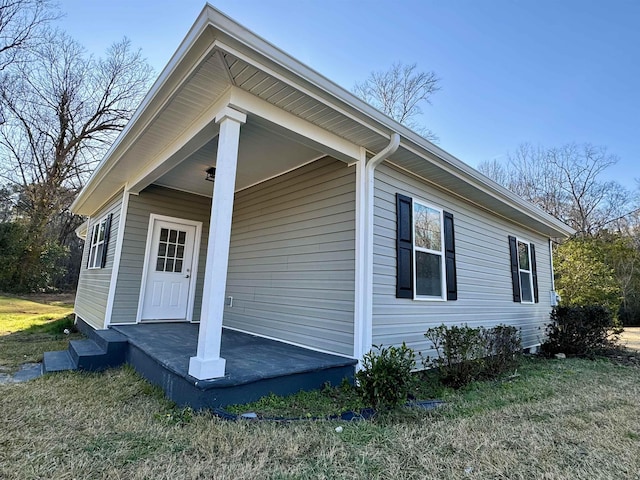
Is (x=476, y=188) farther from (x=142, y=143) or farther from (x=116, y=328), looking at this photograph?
(x=116, y=328)

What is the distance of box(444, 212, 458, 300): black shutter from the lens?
189 inches

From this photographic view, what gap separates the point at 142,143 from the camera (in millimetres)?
3988

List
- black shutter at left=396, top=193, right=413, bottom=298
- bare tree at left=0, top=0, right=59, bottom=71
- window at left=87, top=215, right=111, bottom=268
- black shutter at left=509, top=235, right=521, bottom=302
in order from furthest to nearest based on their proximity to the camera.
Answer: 1. bare tree at left=0, top=0, right=59, bottom=71
2. black shutter at left=509, top=235, right=521, bottom=302
3. window at left=87, top=215, right=111, bottom=268
4. black shutter at left=396, top=193, right=413, bottom=298

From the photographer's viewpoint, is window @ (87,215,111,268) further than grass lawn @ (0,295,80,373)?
Yes

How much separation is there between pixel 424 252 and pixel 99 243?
6241 millimetres

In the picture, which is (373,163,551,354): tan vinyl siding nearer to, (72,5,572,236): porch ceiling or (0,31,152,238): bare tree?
(72,5,572,236): porch ceiling

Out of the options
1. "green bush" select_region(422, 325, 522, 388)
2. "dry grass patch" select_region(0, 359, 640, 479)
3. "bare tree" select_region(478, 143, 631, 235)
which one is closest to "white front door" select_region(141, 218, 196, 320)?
"dry grass patch" select_region(0, 359, 640, 479)

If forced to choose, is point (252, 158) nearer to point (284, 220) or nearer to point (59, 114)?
point (284, 220)

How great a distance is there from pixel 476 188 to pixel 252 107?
3.76 metres

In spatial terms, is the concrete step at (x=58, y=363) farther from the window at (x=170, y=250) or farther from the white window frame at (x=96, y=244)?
the white window frame at (x=96, y=244)

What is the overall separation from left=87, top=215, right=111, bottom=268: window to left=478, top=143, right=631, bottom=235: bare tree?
17.9 meters

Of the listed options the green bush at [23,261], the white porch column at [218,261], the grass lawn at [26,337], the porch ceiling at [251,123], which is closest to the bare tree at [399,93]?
the porch ceiling at [251,123]

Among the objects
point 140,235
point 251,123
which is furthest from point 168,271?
point 251,123

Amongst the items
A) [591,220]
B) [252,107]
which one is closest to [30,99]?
[252,107]
